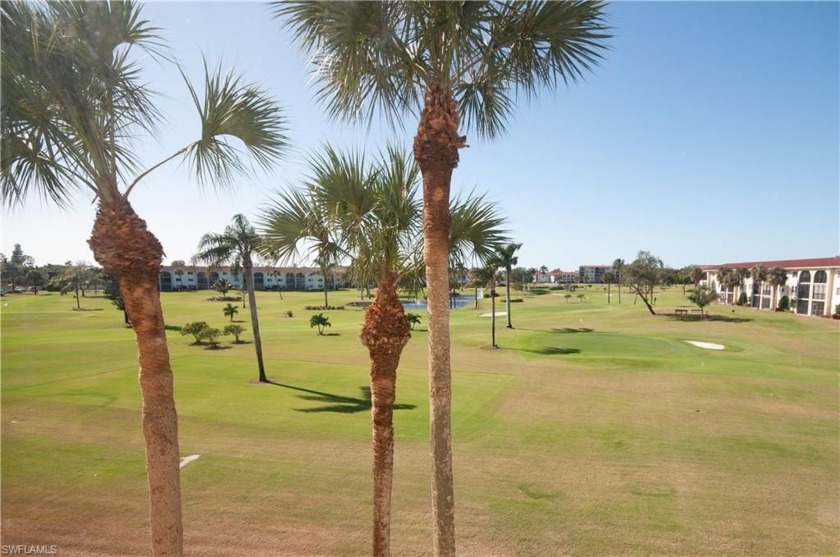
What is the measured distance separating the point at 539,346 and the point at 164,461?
3387 cm

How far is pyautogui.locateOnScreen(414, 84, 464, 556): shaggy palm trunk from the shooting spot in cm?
532

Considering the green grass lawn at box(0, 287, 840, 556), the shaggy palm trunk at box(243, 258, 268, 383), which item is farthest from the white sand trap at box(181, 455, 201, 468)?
the shaggy palm trunk at box(243, 258, 268, 383)

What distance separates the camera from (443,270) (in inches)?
213

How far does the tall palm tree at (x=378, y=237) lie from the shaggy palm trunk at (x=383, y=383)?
0.04 ft

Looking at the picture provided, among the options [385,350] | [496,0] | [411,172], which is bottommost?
[385,350]

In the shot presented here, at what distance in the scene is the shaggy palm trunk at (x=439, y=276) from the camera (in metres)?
5.32

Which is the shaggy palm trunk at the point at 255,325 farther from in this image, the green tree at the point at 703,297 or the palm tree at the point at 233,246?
the green tree at the point at 703,297

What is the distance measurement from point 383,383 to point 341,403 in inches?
519

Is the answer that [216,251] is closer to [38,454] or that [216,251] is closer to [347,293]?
[38,454]

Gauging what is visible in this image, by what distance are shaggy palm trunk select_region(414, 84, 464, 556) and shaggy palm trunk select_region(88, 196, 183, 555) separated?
318cm

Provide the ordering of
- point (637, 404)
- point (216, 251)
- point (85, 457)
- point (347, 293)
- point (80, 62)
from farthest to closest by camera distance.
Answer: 1. point (347, 293)
2. point (216, 251)
3. point (637, 404)
4. point (85, 457)
5. point (80, 62)

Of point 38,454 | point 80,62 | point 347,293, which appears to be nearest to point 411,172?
point 80,62

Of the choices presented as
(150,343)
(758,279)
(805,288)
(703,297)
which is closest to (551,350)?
(150,343)

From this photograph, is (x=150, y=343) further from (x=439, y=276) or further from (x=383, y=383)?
(x=439, y=276)
